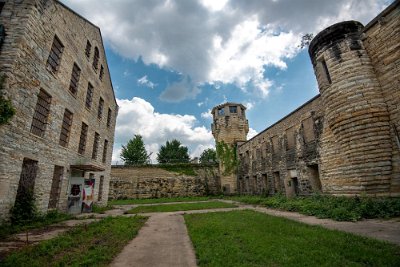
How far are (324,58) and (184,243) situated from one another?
10285 millimetres

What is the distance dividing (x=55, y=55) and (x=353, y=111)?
13.5 meters

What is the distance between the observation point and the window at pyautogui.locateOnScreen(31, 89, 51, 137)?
8.48 metres

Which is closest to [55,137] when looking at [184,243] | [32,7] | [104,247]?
[32,7]

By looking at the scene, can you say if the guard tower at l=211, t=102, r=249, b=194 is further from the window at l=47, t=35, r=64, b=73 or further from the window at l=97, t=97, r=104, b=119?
the window at l=47, t=35, r=64, b=73

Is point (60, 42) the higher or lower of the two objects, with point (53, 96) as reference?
higher

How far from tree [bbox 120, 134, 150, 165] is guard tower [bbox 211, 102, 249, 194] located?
65.4 feet

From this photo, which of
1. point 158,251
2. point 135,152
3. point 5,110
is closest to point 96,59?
point 5,110

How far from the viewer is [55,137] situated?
9.66 metres

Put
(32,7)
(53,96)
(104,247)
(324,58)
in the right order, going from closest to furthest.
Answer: (104,247)
(32,7)
(53,96)
(324,58)

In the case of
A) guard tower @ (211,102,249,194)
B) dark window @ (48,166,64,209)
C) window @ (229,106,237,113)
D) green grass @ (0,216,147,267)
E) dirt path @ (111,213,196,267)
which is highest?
window @ (229,106,237,113)

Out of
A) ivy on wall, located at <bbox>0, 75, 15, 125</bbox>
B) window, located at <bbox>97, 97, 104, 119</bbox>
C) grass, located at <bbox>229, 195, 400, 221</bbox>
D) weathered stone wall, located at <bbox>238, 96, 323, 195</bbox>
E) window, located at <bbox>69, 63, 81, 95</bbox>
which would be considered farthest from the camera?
window, located at <bbox>97, 97, 104, 119</bbox>

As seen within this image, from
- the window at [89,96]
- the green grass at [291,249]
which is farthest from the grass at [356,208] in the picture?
the window at [89,96]

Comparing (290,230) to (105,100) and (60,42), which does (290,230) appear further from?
(105,100)

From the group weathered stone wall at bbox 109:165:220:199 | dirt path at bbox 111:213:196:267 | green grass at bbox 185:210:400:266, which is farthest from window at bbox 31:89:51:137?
weathered stone wall at bbox 109:165:220:199
